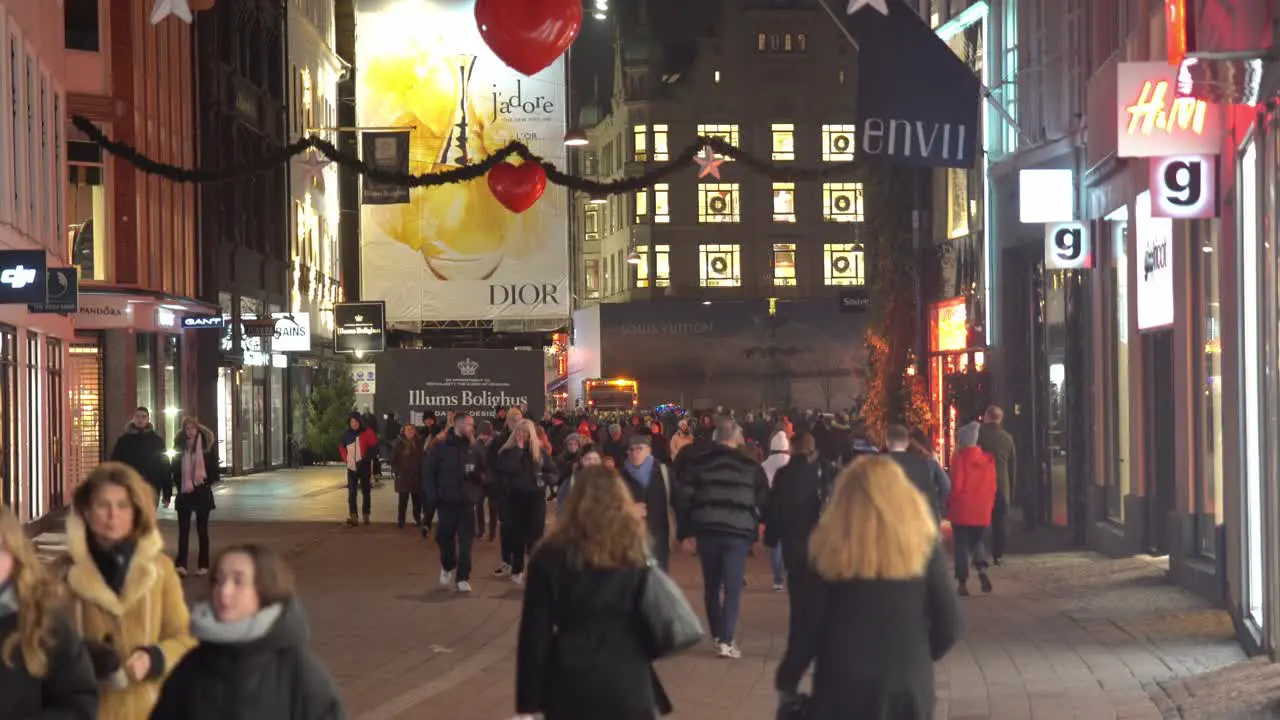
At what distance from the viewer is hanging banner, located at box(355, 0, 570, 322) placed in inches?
1607

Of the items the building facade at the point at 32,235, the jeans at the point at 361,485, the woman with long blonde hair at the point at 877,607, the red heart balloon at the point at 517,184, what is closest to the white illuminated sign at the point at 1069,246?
the red heart balloon at the point at 517,184

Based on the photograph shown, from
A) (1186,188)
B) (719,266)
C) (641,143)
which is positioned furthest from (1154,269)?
(641,143)

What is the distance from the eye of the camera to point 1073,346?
27.0 meters

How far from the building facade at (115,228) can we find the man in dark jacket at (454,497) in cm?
1650

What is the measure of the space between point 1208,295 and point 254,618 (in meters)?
14.4

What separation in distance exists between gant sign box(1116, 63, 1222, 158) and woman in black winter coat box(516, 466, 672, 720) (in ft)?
30.5

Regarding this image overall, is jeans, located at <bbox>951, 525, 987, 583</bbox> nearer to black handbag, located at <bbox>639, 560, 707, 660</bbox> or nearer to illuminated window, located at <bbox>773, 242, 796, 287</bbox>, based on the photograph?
black handbag, located at <bbox>639, 560, 707, 660</bbox>

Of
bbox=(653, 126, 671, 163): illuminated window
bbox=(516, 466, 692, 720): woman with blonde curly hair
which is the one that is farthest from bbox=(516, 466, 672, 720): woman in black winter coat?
bbox=(653, 126, 671, 163): illuminated window

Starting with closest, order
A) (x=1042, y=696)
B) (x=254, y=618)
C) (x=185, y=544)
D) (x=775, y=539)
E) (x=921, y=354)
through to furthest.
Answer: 1. (x=254, y=618)
2. (x=1042, y=696)
3. (x=775, y=539)
4. (x=185, y=544)
5. (x=921, y=354)

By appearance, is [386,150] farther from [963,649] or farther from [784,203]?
[784,203]

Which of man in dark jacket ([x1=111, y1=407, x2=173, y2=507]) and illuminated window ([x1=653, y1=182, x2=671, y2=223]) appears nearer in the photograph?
man in dark jacket ([x1=111, y1=407, x2=173, y2=507])

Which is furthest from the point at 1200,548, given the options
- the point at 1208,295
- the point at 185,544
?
the point at 185,544

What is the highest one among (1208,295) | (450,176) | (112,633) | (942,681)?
(450,176)

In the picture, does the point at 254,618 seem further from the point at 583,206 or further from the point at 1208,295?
the point at 583,206
